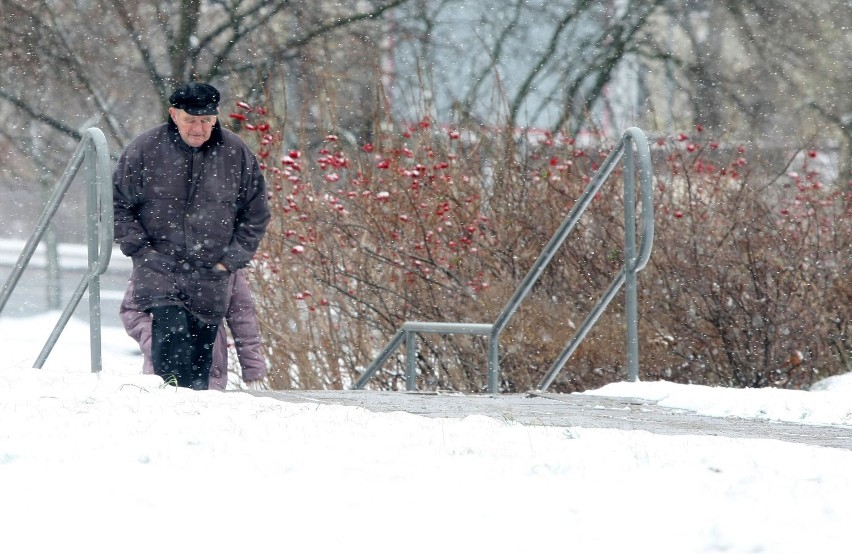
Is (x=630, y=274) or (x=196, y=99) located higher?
(x=196, y=99)

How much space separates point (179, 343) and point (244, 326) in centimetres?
37

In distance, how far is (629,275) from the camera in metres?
6.29

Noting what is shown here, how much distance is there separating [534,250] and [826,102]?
37.8 feet

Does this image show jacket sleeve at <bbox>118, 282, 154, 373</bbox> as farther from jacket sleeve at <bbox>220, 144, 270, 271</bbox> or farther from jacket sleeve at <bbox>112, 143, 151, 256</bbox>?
jacket sleeve at <bbox>220, 144, 270, 271</bbox>

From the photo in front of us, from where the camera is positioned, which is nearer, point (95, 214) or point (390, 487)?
point (390, 487)

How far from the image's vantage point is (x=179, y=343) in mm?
5621

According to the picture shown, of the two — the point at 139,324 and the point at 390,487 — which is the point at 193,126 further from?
the point at 390,487

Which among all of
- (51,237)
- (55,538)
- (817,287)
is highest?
(55,538)

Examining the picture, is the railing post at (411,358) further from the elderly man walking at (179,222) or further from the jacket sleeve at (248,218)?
the elderly man walking at (179,222)

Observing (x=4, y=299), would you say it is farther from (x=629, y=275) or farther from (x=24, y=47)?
(x=24, y=47)

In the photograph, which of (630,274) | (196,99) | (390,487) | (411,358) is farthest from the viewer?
(411,358)

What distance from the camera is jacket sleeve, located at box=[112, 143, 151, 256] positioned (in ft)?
18.2

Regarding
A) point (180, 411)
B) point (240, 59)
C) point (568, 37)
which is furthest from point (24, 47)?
point (180, 411)

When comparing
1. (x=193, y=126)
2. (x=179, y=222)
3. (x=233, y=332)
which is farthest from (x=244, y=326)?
(x=193, y=126)
